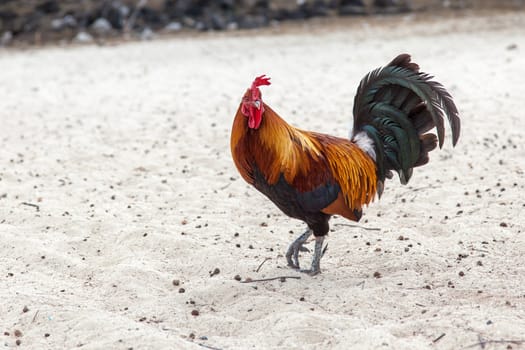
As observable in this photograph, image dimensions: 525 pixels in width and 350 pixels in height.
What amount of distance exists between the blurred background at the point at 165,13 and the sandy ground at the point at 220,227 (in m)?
3.84

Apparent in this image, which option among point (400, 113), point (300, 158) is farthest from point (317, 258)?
point (400, 113)

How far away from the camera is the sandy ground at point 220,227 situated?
4.50m

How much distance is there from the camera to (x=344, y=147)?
5285 mm

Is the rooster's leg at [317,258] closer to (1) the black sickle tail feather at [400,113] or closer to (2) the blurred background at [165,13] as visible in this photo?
(1) the black sickle tail feather at [400,113]

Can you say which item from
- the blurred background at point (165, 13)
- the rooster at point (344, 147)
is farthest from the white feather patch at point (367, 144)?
the blurred background at point (165, 13)

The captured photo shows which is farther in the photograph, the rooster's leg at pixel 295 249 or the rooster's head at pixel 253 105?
the rooster's leg at pixel 295 249

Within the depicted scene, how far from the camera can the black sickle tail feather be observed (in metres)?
4.97

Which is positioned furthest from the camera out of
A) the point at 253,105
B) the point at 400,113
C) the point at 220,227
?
the point at 220,227

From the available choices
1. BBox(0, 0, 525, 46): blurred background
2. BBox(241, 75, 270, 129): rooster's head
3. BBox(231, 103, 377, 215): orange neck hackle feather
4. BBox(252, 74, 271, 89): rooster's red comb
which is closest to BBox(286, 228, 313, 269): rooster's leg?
BBox(231, 103, 377, 215): orange neck hackle feather

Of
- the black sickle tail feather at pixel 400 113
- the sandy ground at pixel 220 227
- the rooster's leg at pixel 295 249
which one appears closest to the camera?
the sandy ground at pixel 220 227

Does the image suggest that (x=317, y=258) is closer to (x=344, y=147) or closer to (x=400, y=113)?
(x=344, y=147)

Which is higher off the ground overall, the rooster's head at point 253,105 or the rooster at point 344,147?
the rooster's head at point 253,105

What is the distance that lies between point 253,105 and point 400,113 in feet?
3.63

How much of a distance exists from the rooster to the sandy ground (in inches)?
21.1
